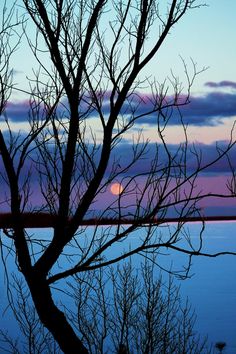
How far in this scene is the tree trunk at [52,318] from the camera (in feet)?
17.7

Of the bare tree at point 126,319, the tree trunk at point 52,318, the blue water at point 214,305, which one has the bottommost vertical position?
the tree trunk at point 52,318

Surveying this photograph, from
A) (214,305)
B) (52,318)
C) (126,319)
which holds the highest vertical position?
(214,305)

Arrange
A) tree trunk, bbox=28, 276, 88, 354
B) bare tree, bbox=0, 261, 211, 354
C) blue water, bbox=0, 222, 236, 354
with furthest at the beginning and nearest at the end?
blue water, bbox=0, 222, 236, 354 < bare tree, bbox=0, 261, 211, 354 < tree trunk, bbox=28, 276, 88, 354

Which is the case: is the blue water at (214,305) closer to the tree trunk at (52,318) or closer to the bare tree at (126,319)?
the bare tree at (126,319)

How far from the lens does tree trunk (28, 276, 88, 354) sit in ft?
17.7

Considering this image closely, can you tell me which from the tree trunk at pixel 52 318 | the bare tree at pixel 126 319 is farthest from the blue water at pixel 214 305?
the tree trunk at pixel 52 318

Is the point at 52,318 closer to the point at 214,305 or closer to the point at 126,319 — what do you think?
the point at 126,319

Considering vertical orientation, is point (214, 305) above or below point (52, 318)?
above

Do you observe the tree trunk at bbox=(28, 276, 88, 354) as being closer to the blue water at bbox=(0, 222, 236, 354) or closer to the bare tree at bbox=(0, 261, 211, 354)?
the bare tree at bbox=(0, 261, 211, 354)

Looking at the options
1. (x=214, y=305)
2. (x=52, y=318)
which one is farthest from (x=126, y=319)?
(x=214, y=305)

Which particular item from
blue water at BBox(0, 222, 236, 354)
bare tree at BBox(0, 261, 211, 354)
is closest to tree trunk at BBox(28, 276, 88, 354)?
bare tree at BBox(0, 261, 211, 354)

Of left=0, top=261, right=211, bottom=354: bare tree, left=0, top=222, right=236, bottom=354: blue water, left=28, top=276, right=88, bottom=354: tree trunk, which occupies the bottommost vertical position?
left=28, top=276, right=88, bottom=354: tree trunk

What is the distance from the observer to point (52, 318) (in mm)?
5398

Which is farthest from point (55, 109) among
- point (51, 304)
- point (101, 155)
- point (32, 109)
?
point (51, 304)
